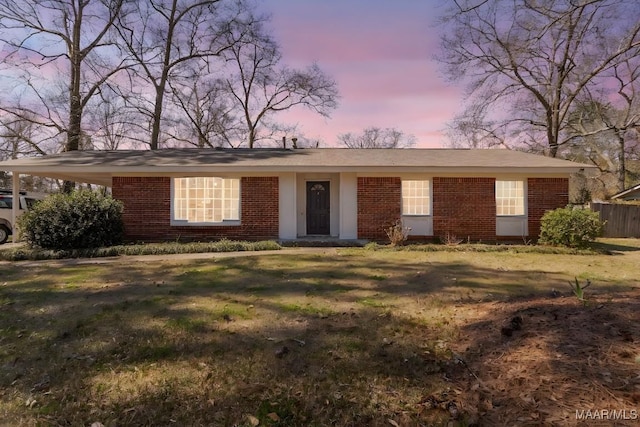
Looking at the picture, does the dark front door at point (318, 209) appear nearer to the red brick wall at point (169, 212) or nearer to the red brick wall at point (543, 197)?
the red brick wall at point (169, 212)

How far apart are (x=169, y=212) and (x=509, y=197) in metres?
11.6

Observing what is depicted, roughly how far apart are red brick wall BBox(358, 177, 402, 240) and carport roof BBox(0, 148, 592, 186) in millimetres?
525

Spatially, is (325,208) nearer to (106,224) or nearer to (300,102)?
(106,224)

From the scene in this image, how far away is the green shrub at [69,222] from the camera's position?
1105 centimetres

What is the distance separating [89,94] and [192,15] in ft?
28.6

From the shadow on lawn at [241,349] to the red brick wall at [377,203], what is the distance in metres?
6.18

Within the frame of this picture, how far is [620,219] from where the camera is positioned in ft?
61.3

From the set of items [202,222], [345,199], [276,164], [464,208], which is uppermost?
[276,164]

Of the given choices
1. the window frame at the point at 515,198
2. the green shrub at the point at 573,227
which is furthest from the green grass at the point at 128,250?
the green shrub at the point at 573,227

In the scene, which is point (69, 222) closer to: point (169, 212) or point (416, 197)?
point (169, 212)

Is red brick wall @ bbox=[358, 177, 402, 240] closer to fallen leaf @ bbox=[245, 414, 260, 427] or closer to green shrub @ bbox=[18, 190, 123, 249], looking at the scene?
green shrub @ bbox=[18, 190, 123, 249]

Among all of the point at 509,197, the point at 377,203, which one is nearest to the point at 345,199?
the point at 377,203

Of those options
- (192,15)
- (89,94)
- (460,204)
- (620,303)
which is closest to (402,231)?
(460,204)


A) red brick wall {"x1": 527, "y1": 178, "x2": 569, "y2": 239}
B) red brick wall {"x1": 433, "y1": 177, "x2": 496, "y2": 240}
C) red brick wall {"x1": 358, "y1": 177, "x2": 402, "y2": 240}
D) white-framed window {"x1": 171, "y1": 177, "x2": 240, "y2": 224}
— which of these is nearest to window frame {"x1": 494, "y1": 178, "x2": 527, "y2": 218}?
red brick wall {"x1": 527, "y1": 178, "x2": 569, "y2": 239}
